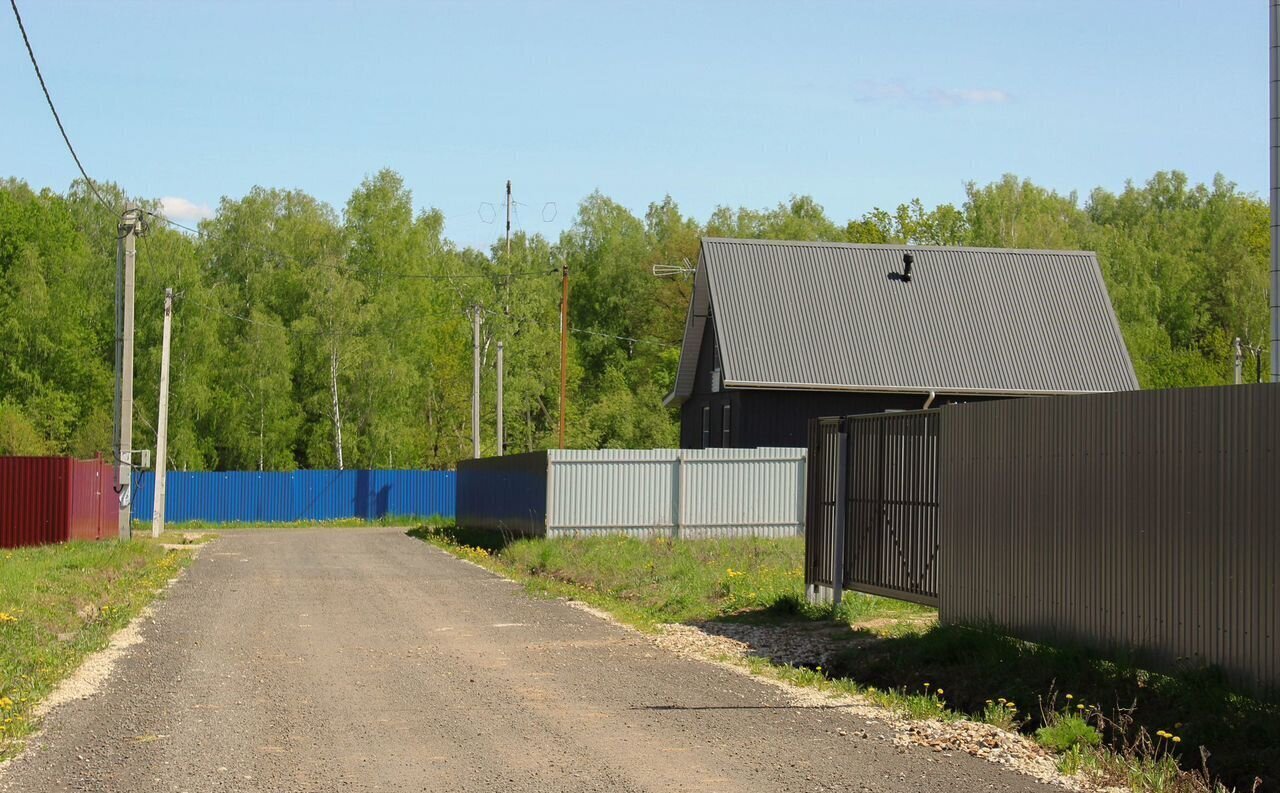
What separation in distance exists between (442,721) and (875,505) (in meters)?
5.69

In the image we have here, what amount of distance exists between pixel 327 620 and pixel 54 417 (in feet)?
148

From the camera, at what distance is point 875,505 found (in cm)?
1323

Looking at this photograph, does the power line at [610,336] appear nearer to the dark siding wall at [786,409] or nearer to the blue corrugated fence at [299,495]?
the blue corrugated fence at [299,495]

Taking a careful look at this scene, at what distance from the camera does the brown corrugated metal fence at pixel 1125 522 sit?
8062 millimetres

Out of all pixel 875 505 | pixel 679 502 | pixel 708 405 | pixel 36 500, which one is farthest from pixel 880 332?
pixel 875 505

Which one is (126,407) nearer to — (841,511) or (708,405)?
(708,405)

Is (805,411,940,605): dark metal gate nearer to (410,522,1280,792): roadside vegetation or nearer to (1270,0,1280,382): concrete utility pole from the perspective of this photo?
(410,522,1280,792): roadside vegetation

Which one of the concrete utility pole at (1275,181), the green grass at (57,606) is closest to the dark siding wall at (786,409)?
the green grass at (57,606)

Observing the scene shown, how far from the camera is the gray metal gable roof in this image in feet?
102

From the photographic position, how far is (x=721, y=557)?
20266 millimetres

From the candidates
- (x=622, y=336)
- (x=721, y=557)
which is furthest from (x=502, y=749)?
(x=622, y=336)

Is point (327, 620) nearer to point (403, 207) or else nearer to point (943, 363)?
point (943, 363)

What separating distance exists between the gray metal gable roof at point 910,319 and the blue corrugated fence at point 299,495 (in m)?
19.6

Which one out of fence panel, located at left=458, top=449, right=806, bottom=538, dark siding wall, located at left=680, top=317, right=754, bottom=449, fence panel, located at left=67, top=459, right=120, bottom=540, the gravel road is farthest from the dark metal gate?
fence panel, located at left=67, top=459, right=120, bottom=540
